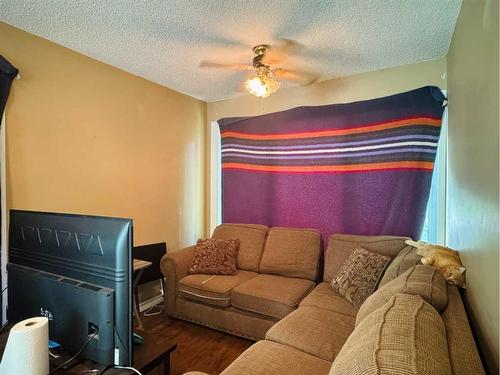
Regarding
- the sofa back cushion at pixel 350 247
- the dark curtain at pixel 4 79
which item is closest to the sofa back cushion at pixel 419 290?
the sofa back cushion at pixel 350 247

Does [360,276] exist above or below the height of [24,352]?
below

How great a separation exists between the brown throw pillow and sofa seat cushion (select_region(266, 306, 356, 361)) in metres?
1.04

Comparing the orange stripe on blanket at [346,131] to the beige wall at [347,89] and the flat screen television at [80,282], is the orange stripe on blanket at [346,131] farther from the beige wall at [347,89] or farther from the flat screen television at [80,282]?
the flat screen television at [80,282]

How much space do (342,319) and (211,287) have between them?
1.14 meters

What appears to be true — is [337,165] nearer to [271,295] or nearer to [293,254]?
[293,254]

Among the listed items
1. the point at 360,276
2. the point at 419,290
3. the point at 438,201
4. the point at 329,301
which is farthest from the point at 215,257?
the point at 438,201

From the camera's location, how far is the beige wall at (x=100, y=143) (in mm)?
2094

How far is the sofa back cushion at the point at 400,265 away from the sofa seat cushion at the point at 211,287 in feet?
4.02

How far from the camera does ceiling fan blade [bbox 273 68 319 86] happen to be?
2.76 m

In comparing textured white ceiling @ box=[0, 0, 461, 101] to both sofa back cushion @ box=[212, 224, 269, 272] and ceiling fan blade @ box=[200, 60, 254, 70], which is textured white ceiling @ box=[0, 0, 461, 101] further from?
sofa back cushion @ box=[212, 224, 269, 272]

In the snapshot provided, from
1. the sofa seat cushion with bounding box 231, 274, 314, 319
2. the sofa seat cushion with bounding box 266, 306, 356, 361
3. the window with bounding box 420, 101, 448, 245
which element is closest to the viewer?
the sofa seat cushion with bounding box 266, 306, 356, 361

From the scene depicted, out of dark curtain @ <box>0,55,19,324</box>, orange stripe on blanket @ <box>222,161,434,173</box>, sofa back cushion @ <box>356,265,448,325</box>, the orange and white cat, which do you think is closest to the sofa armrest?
dark curtain @ <box>0,55,19,324</box>

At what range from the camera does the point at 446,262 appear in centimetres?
172

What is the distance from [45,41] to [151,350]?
2.37m
